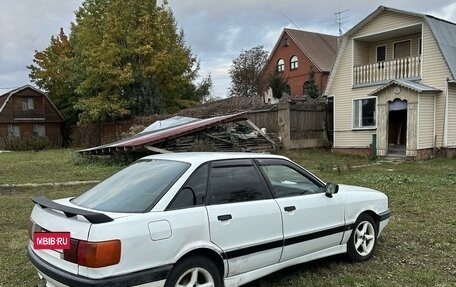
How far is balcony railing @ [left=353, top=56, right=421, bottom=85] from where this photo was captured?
18531mm

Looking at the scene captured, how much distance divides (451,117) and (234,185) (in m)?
16.9

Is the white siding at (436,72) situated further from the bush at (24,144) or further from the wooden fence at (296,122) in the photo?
the bush at (24,144)

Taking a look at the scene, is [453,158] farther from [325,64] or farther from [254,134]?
[325,64]

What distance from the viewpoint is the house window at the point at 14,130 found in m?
41.1

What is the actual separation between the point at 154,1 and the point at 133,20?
2.59m

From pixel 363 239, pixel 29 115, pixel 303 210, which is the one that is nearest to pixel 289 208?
pixel 303 210

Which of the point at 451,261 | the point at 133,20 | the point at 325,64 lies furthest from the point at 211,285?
the point at 325,64

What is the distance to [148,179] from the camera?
4004mm

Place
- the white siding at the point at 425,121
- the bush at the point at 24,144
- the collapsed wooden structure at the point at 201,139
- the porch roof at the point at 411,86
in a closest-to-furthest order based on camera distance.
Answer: the collapsed wooden structure at the point at 201,139 → the porch roof at the point at 411,86 → the white siding at the point at 425,121 → the bush at the point at 24,144

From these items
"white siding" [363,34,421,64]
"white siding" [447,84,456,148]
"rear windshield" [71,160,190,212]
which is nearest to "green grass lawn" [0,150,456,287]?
"rear windshield" [71,160,190,212]

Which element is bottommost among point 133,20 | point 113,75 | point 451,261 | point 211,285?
point 451,261

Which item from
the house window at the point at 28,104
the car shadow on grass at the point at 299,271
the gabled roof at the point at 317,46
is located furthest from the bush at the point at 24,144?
the car shadow on grass at the point at 299,271

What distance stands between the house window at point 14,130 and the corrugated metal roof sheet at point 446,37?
3830 cm

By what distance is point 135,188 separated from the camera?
12.9 feet
